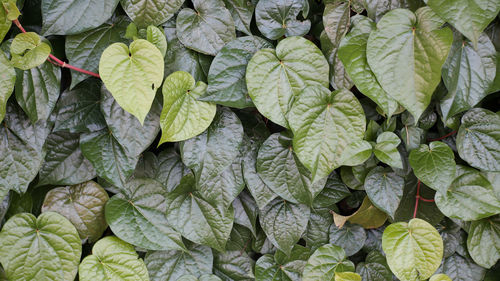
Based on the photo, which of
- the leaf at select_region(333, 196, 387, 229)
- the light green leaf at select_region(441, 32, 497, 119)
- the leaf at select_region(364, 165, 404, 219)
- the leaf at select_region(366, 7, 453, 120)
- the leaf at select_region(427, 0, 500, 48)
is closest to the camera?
the leaf at select_region(427, 0, 500, 48)

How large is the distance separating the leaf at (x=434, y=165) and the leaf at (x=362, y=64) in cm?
21

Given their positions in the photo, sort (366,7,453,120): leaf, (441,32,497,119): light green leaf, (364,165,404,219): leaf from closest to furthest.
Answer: (366,7,453,120): leaf
(441,32,497,119): light green leaf
(364,165,404,219): leaf

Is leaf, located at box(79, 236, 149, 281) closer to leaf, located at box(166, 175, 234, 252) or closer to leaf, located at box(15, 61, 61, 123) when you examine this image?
leaf, located at box(166, 175, 234, 252)

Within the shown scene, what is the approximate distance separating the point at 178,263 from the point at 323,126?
0.65 metres

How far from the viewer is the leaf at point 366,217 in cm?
126

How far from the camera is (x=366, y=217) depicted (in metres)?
1.28

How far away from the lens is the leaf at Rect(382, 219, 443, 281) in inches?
44.3

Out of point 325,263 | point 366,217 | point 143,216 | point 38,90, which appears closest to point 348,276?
point 325,263

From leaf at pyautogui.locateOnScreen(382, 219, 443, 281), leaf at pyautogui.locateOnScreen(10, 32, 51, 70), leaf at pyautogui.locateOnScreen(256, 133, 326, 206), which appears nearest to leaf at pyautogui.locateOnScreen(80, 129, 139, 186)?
leaf at pyautogui.locateOnScreen(10, 32, 51, 70)

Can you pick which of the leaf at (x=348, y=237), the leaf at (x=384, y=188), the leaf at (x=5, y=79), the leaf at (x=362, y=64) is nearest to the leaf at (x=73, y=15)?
the leaf at (x=5, y=79)

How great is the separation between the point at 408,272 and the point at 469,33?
668mm

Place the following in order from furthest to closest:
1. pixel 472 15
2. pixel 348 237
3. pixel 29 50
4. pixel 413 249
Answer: pixel 348 237 → pixel 413 249 → pixel 29 50 → pixel 472 15

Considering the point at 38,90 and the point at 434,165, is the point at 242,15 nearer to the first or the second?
the point at 38,90

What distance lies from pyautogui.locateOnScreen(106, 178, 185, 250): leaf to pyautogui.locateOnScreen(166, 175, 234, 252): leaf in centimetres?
3
